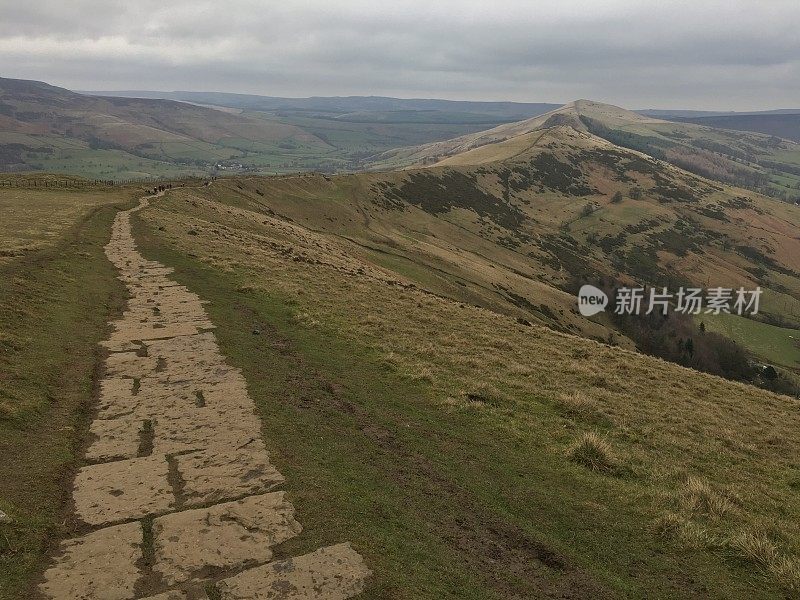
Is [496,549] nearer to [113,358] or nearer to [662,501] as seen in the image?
[662,501]

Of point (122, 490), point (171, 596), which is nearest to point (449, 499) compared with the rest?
point (171, 596)

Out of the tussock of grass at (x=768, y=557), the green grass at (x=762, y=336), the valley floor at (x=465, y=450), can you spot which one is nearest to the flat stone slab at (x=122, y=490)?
the valley floor at (x=465, y=450)

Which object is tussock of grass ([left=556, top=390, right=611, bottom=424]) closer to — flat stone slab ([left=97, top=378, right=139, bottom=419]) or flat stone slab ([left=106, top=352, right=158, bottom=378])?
flat stone slab ([left=97, top=378, right=139, bottom=419])

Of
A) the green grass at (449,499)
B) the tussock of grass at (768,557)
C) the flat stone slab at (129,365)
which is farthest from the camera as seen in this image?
the flat stone slab at (129,365)

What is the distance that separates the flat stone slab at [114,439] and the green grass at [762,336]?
16294 centimetres

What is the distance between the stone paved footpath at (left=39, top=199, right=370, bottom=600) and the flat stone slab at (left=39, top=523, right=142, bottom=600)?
0.7 inches

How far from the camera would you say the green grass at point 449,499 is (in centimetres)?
982

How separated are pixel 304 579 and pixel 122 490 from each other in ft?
16.8

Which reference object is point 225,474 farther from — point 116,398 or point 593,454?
point 593,454

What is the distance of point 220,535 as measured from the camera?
1001 cm

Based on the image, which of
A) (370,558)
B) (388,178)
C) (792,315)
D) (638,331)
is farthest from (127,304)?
(792,315)

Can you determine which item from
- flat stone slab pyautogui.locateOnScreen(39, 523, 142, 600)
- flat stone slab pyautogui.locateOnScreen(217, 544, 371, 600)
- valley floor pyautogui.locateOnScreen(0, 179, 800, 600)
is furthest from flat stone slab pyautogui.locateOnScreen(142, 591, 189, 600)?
valley floor pyautogui.locateOnScreen(0, 179, 800, 600)

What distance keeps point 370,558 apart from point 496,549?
9.15ft

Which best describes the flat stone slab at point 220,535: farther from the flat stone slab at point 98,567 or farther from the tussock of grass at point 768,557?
the tussock of grass at point 768,557
